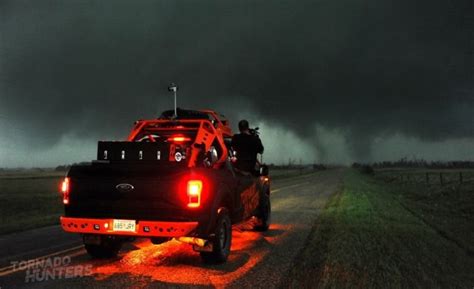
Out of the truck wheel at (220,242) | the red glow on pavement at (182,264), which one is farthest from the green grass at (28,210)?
the truck wheel at (220,242)

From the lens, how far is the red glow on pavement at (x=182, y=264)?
18.6 feet

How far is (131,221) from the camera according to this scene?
5.83 metres

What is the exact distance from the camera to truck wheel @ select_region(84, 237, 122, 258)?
22.1 feet

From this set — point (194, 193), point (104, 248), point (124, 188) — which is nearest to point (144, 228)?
point (124, 188)

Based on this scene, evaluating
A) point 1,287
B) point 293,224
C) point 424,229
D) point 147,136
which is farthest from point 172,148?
point 424,229

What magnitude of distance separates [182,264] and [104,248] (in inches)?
55.3

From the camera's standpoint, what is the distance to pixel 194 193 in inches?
228

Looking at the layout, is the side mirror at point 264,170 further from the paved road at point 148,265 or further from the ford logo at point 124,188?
the ford logo at point 124,188

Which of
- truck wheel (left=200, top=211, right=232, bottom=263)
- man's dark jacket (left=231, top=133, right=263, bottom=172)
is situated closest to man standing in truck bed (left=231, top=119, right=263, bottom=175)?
man's dark jacket (left=231, top=133, right=263, bottom=172)

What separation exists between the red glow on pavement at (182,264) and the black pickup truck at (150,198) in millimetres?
333

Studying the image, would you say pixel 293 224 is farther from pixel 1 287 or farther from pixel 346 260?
pixel 1 287

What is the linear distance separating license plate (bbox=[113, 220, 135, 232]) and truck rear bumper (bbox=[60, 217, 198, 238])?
3 cm

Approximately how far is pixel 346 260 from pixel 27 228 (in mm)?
9050

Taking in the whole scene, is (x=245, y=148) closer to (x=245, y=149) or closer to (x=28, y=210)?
(x=245, y=149)
